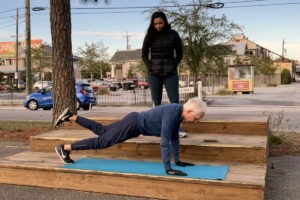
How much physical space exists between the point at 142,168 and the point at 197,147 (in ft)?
2.76

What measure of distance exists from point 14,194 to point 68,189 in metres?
0.65

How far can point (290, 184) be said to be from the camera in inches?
189

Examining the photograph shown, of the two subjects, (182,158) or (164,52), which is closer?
(182,158)

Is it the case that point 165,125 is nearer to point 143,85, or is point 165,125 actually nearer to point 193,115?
point 193,115

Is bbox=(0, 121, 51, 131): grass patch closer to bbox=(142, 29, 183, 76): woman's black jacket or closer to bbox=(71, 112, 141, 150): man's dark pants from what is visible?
bbox=(142, 29, 183, 76): woman's black jacket

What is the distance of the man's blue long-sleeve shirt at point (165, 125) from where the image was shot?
165 inches

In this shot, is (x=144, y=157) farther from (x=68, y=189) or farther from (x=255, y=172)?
(x=255, y=172)

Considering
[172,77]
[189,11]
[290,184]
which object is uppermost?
[189,11]

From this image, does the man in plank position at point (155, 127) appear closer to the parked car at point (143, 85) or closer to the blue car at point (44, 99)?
the blue car at point (44, 99)

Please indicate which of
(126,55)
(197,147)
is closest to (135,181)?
(197,147)

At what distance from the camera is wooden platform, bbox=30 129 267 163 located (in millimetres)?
4695

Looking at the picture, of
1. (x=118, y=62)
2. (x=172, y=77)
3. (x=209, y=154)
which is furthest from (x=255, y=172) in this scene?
(x=118, y=62)

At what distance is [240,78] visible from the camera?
3181 centimetres

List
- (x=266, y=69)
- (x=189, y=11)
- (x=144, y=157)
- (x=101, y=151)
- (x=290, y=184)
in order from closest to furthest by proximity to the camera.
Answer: (x=290, y=184) < (x=144, y=157) < (x=101, y=151) < (x=189, y=11) < (x=266, y=69)
